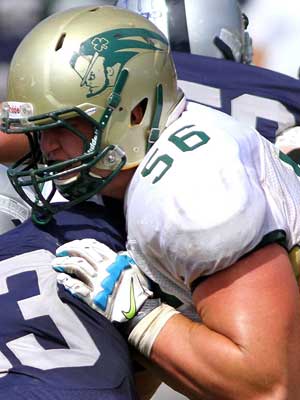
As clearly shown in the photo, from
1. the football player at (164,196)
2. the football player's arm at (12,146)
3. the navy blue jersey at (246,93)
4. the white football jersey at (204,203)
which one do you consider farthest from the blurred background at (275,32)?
the white football jersey at (204,203)

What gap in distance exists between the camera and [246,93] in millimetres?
2568

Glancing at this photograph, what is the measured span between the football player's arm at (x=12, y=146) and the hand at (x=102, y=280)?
25.6 inches

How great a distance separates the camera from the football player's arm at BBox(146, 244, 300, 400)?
1291 mm

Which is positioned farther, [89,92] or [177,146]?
[89,92]

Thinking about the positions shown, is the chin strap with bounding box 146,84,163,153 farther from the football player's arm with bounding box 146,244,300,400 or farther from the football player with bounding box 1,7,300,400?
the football player's arm with bounding box 146,244,300,400

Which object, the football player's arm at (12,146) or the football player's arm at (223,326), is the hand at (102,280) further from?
the football player's arm at (12,146)

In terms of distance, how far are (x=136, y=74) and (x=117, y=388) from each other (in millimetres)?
569

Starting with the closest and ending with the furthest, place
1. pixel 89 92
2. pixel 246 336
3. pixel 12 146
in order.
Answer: pixel 246 336
pixel 89 92
pixel 12 146

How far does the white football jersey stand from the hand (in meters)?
0.05

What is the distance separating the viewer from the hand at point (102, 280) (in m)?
1.39

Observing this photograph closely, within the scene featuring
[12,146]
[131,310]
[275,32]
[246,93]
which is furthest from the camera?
[275,32]

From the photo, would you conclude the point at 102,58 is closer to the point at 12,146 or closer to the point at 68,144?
the point at 68,144

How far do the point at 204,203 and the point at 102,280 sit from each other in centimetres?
22

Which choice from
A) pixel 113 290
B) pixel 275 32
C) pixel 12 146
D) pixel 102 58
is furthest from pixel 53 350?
pixel 275 32
